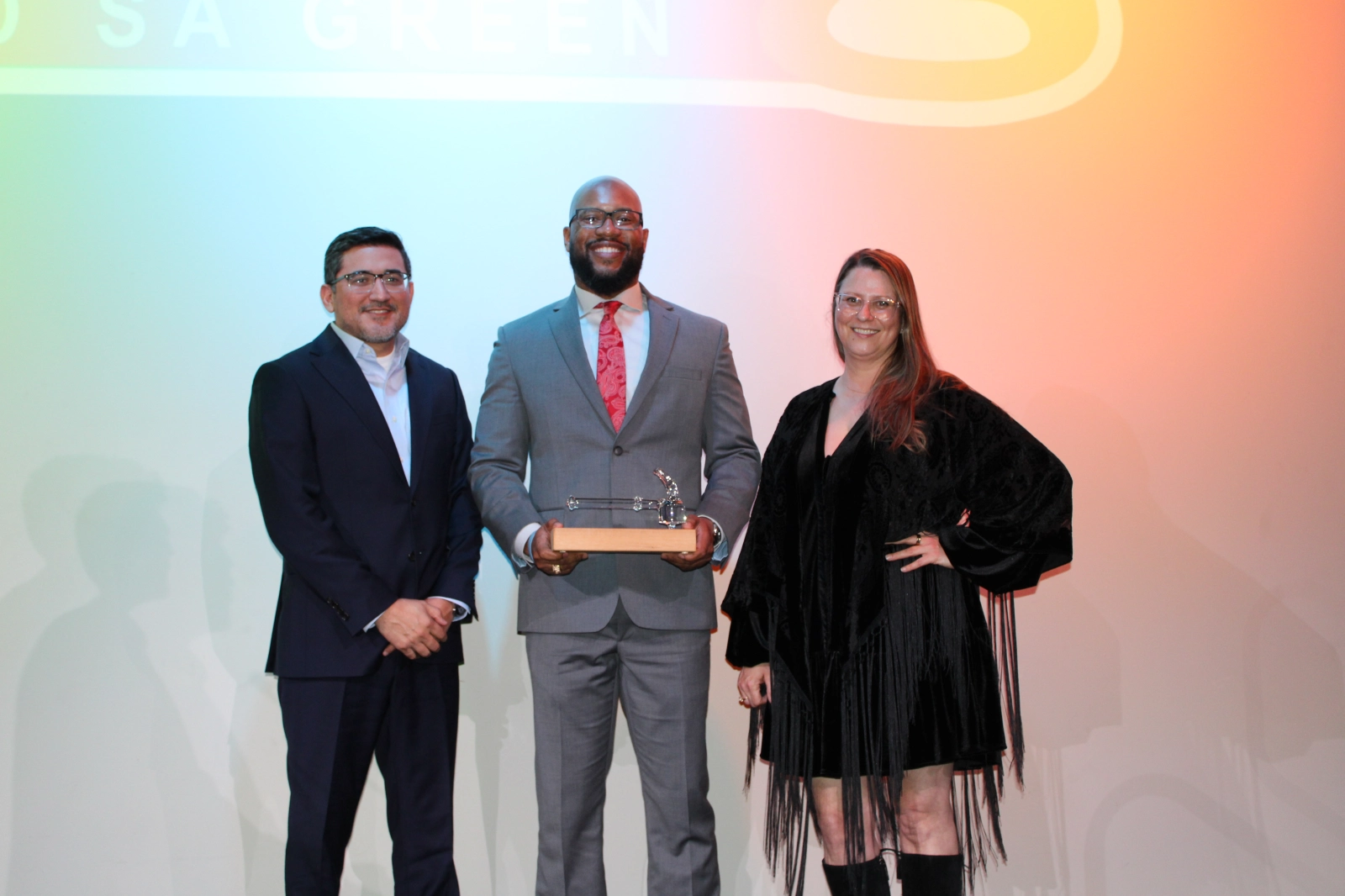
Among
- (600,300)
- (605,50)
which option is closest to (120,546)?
(600,300)

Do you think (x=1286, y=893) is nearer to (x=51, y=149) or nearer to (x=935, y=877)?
(x=935, y=877)

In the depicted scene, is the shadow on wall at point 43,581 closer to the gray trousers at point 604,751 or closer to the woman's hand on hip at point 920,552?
the gray trousers at point 604,751

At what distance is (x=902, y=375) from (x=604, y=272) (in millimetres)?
779

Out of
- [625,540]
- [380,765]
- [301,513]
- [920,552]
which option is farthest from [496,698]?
[920,552]

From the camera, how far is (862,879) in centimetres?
235

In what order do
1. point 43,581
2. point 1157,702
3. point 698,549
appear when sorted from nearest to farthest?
point 698,549
point 43,581
point 1157,702

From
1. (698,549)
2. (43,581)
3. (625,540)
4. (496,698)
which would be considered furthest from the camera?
(496,698)

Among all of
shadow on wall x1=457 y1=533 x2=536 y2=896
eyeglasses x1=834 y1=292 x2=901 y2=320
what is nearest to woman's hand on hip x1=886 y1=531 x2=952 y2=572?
eyeglasses x1=834 y1=292 x2=901 y2=320

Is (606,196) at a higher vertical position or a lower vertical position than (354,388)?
higher

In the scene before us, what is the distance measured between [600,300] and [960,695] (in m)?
1.28

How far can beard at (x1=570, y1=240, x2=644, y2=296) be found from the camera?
2639 mm

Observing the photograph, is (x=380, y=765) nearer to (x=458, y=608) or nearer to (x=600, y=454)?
(x=458, y=608)

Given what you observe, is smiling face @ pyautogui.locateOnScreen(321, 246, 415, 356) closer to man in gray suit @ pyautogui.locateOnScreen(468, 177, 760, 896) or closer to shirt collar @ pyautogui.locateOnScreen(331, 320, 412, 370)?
shirt collar @ pyautogui.locateOnScreen(331, 320, 412, 370)

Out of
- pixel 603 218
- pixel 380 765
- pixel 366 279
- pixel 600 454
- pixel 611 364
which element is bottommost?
pixel 380 765
